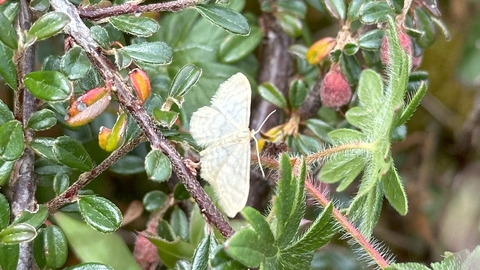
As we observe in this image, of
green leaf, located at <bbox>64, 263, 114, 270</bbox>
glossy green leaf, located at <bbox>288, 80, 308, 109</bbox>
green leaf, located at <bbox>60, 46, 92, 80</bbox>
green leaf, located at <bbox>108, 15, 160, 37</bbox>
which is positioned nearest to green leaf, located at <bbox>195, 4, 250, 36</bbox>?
green leaf, located at <bbox>108, 15, 160, 37</bbox>

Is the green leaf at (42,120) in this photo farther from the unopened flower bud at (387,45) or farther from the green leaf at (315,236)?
the unopened flower bud at (387,45)

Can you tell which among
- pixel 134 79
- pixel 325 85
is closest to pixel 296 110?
pixel 325 85

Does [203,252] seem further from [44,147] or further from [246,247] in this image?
[44,147]

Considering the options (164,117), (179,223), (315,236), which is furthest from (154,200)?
(315,236)

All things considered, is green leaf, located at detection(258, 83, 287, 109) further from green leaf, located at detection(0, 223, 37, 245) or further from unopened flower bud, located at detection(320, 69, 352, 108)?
green leaf, located at detection(0, 223, 37, 245)

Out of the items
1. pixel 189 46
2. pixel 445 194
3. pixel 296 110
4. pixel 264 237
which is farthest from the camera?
pixel 445 194

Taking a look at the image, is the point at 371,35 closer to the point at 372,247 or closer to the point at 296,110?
the point at 296,110
